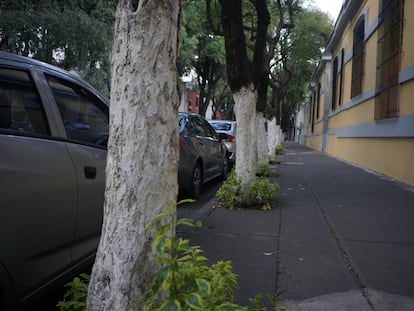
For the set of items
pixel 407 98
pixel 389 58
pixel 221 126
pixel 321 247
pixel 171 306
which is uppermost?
pixel 389 58

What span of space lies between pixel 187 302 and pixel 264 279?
2.04 meters

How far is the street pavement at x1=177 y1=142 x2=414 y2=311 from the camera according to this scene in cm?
347

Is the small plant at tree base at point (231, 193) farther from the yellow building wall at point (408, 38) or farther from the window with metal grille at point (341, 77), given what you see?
the window with metal grille at point (341, 77)

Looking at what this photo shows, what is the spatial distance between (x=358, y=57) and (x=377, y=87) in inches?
162

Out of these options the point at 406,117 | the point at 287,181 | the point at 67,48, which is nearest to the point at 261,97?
the point at 287,181

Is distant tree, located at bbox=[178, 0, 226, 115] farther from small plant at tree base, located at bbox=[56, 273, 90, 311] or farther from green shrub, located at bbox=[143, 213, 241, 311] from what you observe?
green shrub, located at bbox=[143, 213, 241, 311]

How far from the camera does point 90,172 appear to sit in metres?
3.23

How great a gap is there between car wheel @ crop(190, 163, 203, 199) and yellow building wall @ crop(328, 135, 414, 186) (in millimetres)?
4339

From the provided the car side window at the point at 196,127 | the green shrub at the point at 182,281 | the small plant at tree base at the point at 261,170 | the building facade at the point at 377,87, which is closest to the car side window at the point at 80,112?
the green shrub at the point at 182,281

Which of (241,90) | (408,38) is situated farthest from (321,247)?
(408,38)

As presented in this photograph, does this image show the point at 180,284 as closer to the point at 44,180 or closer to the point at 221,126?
the point at 44,180

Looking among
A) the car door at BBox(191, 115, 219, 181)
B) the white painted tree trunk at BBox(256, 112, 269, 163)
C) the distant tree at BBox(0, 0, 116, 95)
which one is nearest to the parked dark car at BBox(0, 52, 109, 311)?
the car door at BBox(191, 115, 219, 181)

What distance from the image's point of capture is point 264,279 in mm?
3779

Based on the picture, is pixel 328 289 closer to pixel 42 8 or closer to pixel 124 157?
pixel 124 157
